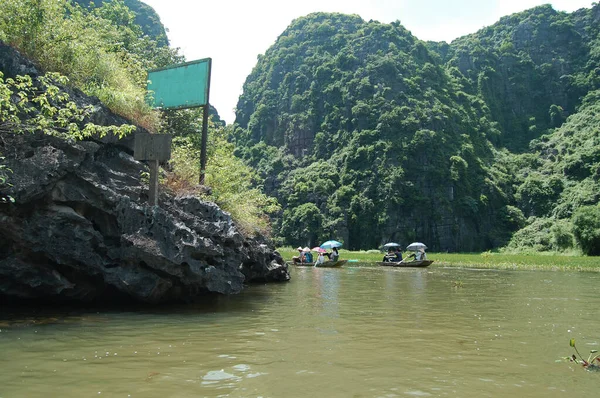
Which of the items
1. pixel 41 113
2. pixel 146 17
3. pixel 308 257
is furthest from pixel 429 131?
pixel 41 113

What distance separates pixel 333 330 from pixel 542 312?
5.44 m

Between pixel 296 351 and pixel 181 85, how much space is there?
1053 cm

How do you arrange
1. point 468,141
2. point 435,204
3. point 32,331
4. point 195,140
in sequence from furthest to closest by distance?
point 468,141
point 435,204
point 195,140
point 32,331

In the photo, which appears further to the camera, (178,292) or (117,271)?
(178,292)

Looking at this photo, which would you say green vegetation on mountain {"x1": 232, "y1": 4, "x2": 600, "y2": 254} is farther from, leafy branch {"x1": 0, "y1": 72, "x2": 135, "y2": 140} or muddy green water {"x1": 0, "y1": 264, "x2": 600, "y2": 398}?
leafy branch {"x1": 0, "y1": 72, "x2": 135, "y2": 140}

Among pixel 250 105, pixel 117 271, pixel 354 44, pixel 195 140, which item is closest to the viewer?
pixel 117 271

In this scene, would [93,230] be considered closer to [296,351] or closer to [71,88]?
[71,88]

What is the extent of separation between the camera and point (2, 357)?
532 cm

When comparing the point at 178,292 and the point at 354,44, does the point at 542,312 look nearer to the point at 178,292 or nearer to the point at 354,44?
the point at 178,292

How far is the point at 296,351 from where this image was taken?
6125mm

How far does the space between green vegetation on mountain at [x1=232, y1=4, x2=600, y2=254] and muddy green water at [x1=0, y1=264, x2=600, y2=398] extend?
4738 centimetres

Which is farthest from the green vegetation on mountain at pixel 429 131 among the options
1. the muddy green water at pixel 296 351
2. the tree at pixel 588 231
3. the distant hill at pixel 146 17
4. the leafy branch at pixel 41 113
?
the leafy branch at pixel 41 113

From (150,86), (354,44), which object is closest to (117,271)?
(150,86)

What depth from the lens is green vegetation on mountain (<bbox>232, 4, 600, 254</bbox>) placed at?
237ft
